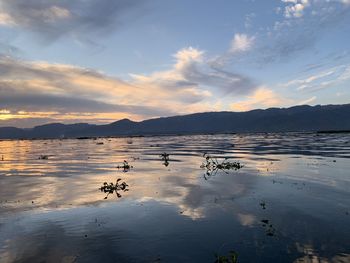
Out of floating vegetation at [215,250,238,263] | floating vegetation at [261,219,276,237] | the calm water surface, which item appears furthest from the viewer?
floating vegetation at [261,219,276,237]

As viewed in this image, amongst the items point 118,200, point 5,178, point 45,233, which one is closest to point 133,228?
point 45,233

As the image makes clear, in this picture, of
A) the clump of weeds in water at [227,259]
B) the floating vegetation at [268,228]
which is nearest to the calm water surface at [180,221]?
the floating vegetation at [268,228]

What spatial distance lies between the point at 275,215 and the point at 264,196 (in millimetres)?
4637

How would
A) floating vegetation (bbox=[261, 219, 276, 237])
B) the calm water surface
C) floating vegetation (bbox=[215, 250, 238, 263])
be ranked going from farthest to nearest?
1. floating vegetation (bbox=[261, 219, 276, 237])
2. the calm water surface
3. floating vegetation (bbox=[215, 250, 238, 263])

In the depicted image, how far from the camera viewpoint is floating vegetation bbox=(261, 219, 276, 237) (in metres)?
14.2

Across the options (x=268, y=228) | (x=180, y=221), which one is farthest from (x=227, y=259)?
(x=180, y=221)

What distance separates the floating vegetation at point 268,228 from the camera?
14203 mm

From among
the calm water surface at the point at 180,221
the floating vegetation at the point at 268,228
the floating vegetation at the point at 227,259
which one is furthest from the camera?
the floating vegetation at the point at 268,228

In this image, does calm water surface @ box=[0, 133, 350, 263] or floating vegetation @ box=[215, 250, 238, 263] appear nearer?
floating vegetation @ box=[215, 250, 238, 263]

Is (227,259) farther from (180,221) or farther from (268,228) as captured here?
(180,221)

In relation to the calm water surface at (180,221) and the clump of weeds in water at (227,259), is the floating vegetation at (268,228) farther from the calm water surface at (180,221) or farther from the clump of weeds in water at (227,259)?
the clump of weeds in water at (227,259)

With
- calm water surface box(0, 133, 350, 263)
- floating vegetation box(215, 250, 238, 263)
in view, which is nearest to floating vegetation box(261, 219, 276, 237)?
calm water surface box(0, 133, 350, 263)

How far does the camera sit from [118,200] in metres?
21.6

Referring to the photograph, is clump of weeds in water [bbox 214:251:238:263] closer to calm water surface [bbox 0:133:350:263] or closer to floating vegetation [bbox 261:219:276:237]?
calm water surface [bbox 0:133:350:263]
